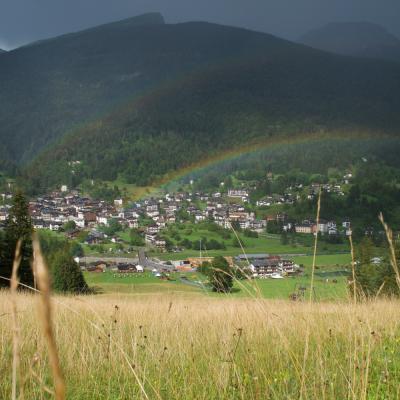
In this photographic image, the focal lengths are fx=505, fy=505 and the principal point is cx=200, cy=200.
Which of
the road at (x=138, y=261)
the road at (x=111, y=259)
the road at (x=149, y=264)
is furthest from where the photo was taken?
the road at (x=111, y=259)

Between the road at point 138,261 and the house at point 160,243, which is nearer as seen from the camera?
the road at point 138,261

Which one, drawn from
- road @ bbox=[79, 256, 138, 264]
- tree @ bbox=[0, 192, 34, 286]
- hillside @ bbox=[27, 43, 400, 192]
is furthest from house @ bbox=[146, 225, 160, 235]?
tree @ bbox=[0, 192, 34, 286]

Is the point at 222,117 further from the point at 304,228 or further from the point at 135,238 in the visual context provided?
the point at 304,228

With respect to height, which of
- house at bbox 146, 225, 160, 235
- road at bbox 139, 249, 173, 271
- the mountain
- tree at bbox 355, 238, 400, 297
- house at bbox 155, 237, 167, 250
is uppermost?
the mountain

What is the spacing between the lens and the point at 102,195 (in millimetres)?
101875

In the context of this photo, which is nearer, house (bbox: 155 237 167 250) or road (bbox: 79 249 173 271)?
road (bbox: 79 249 173 271)

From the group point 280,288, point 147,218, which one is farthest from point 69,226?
point 280,288

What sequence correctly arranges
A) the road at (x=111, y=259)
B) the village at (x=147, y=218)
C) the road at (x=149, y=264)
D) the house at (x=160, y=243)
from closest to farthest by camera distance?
1. the road at (x=149, y=264)
2. the road at (x=111, y=259)
3. the village at (x=147, y=218)
4. the house at (x=160, y=243)

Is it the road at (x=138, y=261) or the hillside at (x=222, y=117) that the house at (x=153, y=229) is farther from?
the hillside at (x=222, y=117)

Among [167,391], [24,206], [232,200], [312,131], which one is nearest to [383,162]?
[312,131]

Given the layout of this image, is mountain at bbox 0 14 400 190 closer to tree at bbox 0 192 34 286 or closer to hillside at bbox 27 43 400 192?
hillside at bbox 27 43 400 192

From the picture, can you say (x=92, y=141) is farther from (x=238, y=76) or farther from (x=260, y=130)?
(x=238, y=76)

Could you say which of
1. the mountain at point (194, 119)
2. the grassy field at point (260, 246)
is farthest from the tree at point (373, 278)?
the mountain at point (194, 119)

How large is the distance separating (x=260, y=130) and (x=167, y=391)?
137m
